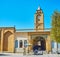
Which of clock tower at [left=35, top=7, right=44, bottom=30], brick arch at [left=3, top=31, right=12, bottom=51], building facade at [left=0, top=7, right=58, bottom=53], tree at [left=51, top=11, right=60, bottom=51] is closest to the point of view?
tree at [left=51, top=11, right=60, bottom=51]

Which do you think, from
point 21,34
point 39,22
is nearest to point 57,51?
point 21,34

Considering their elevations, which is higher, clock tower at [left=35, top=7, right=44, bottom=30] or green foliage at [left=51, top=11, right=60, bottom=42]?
clock tower at [left=35, top=7, right=44, bottom=30]

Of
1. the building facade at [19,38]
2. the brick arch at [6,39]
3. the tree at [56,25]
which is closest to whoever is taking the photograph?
the tree at [56,25]

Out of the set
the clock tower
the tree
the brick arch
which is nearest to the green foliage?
the tree

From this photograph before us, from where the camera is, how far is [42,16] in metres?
67.2

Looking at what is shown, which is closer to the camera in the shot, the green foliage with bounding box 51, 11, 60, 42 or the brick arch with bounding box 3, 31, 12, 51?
the green foliage with bounding box 51, 11, 60, 42

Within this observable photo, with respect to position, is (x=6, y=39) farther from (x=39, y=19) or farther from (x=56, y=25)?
(x=56, y=25)

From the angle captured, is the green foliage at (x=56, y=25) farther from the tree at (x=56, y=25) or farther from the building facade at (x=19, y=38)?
the building facade at (x=19, y=38)

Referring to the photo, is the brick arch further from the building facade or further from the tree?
the tree

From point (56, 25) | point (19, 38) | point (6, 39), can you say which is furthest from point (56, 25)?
point (6, 39)

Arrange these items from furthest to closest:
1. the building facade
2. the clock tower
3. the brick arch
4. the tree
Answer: the clock tower, the brick arch, the building facade, the tree

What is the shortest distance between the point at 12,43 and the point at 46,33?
8740mm

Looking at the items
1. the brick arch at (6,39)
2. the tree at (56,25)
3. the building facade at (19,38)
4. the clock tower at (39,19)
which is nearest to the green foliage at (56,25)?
the tree at (56,25)

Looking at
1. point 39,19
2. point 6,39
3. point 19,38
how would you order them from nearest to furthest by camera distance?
1. point 19,38
2. point 6,39
3. point 39,19
